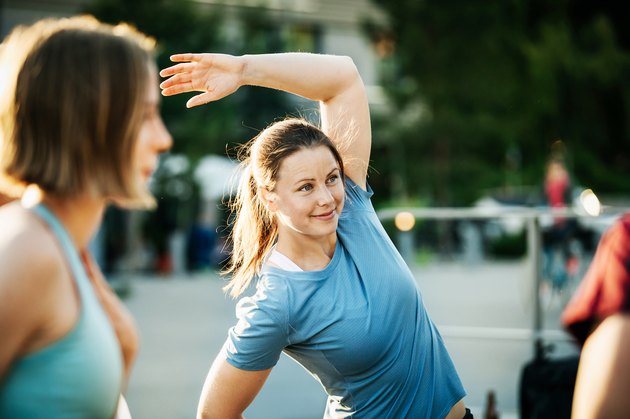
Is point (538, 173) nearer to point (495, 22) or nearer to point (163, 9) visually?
point (495, 22)

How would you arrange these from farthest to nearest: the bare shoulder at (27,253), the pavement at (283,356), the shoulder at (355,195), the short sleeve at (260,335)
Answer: the pavement at (283,356) → the shoulder at (355,195) → the short sleeve at (260,335) → the bare shoulder at (27,253)

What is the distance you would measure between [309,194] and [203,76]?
0.45m

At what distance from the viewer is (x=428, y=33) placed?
2389 cm

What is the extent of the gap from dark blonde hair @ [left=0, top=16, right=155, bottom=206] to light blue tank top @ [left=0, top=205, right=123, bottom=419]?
0.29 feet

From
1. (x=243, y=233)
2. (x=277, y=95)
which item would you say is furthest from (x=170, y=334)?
(x=277, y=95)

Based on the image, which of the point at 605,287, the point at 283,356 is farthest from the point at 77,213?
the point at 283,356

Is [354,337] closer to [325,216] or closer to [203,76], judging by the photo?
[325,216]

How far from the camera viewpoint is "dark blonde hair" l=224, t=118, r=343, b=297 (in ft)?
7.26

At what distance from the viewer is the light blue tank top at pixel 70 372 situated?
133 centimetres

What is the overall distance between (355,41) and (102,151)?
87.8 ft

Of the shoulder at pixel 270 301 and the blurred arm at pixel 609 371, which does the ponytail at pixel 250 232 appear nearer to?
the shoulder at pixel 270 301

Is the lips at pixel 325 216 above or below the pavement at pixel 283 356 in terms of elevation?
above

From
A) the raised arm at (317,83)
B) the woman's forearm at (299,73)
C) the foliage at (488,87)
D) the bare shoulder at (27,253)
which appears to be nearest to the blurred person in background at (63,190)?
the bare shoulder at (27,253)

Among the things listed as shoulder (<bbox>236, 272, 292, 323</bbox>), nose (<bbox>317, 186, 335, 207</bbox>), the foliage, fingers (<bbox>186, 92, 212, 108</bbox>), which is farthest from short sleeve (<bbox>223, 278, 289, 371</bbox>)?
the foliage
